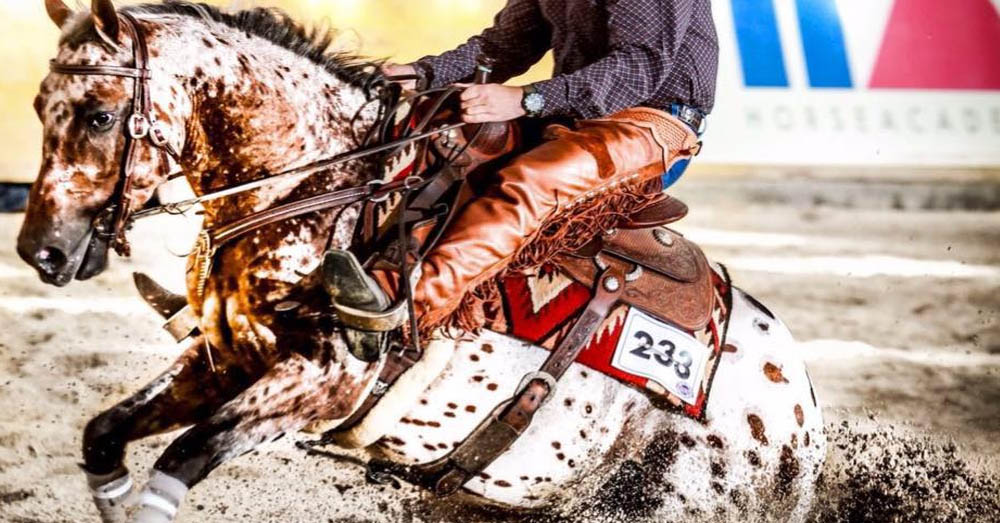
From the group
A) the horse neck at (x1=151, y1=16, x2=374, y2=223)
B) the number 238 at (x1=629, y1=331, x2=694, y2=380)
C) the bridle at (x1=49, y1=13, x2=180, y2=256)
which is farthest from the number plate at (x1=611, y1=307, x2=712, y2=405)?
the bridle at (x1=49, y1=13, x2=180, y2=256)

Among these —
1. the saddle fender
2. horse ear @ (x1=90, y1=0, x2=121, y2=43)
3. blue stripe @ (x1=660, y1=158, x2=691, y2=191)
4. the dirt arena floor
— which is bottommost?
the dirt arena floor

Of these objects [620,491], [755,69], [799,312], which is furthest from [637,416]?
[755,69]


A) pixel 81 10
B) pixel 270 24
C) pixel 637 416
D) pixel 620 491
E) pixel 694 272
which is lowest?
pixel 620 491

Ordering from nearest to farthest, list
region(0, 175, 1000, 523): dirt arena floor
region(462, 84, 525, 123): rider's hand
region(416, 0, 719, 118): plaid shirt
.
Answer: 1. region(462, 84, 525, 123): rider's hand
2. region(416, 0, 719, 118): plaid shirt
3. region(0, 175, 1000, 523): dirt arena floor

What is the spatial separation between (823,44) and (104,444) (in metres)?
4.82

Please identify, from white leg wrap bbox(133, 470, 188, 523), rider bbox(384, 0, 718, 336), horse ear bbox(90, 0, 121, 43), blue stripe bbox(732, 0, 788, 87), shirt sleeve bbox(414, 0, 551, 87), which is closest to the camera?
horse ear bbox(90, 0, 121, 43)

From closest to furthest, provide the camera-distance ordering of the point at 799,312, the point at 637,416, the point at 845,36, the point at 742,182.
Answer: the point at 637,416 → the point at 799,312 → the point at 845,36 → the point at 742,182

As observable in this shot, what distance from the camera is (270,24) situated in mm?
2635

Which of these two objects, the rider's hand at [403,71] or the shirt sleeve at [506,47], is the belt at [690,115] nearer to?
the shirt sleeve at [506,47]

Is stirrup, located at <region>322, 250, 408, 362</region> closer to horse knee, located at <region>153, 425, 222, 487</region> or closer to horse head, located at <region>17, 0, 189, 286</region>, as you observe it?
horse knee, located at <region>153, 425, 222, 487</region>

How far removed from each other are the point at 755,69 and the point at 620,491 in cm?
378

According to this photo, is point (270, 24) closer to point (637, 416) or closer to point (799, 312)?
point (637, 416)

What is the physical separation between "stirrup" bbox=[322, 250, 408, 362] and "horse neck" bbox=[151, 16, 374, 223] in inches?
14.7

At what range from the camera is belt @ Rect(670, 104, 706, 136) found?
2.86 m
